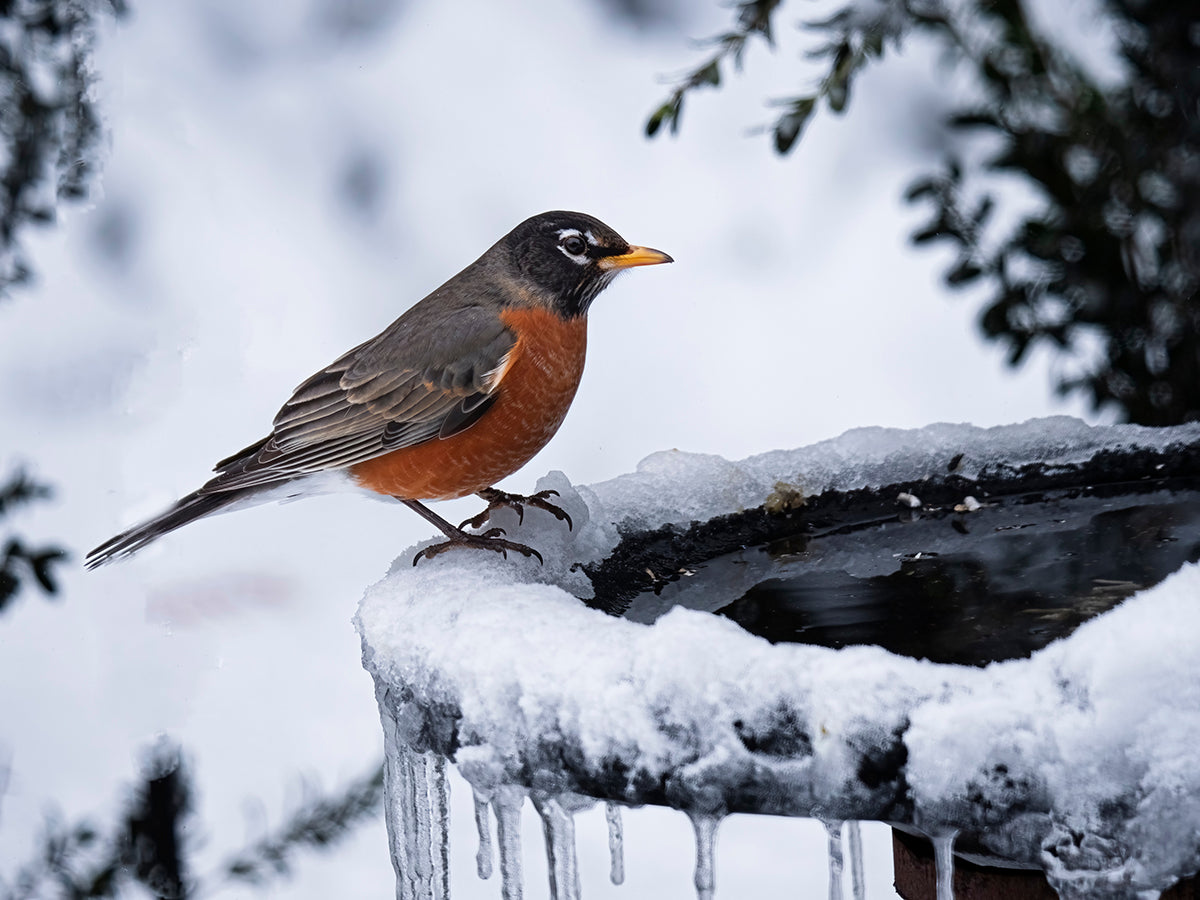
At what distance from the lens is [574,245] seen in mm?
2465

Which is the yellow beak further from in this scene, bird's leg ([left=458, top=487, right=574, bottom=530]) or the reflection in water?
the reflection in water

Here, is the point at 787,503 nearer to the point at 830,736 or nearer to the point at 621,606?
the point at 621,606

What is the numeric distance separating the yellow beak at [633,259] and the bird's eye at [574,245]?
0.13ft

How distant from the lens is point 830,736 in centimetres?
118

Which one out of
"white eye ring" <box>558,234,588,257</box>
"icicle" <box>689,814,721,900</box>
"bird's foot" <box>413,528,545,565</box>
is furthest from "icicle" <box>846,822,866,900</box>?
"white eye ring" <box>558,234,588,257</box>

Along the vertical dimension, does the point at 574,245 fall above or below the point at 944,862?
above

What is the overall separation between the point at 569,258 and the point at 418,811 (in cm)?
115

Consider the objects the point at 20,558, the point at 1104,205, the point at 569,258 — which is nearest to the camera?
the point at 569,258

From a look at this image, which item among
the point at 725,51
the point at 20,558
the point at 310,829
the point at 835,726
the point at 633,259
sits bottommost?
the point at 310,829

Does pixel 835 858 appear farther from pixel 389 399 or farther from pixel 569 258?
pixel 569 258

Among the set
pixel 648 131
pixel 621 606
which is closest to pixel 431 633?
pixel 621 606

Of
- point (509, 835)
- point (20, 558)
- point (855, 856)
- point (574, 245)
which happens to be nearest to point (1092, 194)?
point (574, 245)

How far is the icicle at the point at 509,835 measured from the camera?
4.63ft

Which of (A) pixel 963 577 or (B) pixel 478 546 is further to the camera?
(B) pixel 478 546
